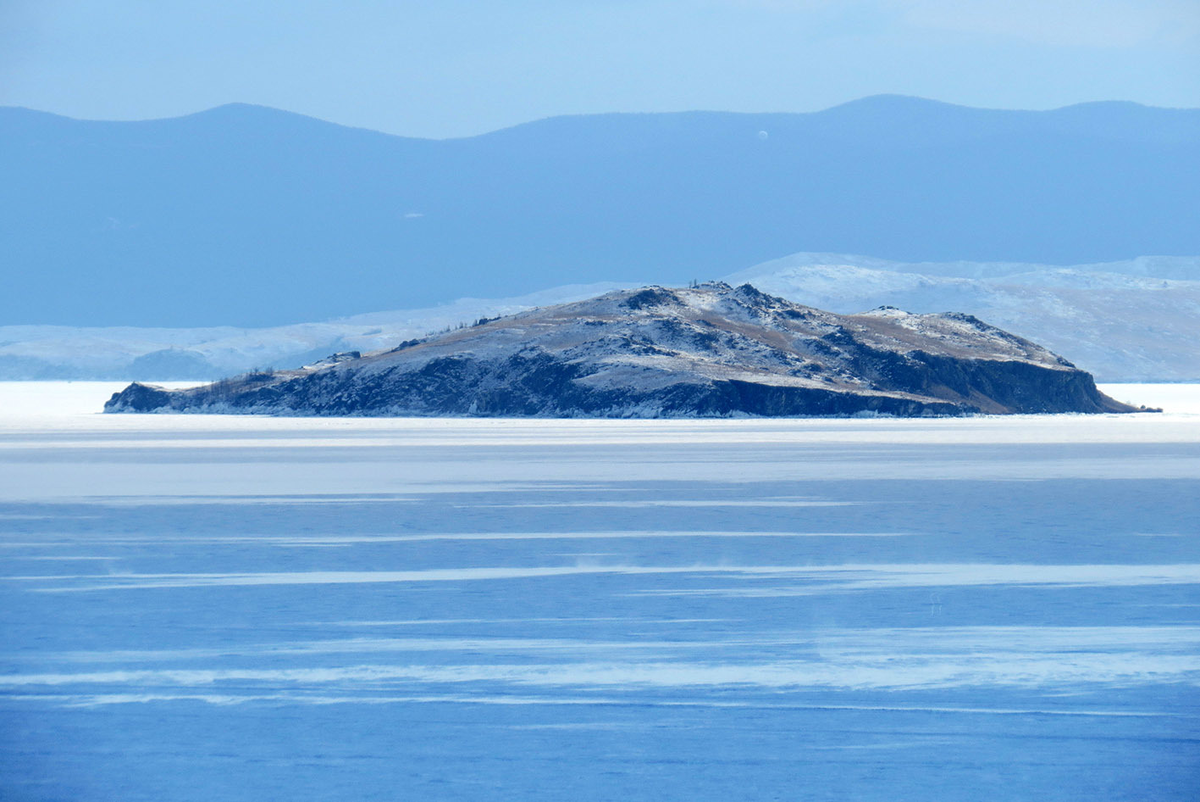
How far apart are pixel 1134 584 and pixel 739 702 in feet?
25.2

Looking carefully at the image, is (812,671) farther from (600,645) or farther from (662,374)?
(662,374)

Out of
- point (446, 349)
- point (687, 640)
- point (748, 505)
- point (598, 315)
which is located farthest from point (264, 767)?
point (598, 315)

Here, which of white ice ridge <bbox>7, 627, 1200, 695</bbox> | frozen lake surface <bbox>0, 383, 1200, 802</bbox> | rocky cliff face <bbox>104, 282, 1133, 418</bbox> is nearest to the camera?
frozen lake surface <bbox>0, 383, 1200, 802</bbox>

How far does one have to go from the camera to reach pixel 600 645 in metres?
14.7

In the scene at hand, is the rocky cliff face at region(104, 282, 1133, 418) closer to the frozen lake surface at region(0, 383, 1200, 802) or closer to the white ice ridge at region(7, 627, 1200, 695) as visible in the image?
the frozen lake surface at region(0, 383, 1200, 802)

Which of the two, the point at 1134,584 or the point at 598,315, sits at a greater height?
the point at 598,315

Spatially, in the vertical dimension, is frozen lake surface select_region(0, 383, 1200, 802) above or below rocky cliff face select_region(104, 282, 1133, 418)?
below

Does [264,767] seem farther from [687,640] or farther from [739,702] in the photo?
[687,640]

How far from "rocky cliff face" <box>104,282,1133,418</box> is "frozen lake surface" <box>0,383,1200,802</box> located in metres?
66.9

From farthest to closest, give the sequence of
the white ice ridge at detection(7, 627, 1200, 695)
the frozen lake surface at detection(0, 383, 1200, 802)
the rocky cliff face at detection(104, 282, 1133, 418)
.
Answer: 1. the rocky cliff face at detection(104, 282, 1133, 418)
2. the white ice ridge at detection(7, 627, 1200, 695)
3. the frozen lake surface at detection(0, 383, 1200, 802)

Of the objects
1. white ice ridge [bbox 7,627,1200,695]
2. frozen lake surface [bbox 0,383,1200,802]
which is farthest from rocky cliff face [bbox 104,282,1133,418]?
white ice ridge [bbox 7,627,1200,695]

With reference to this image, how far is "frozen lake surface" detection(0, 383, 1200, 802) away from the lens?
10.7 m

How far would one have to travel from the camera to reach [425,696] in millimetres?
12602

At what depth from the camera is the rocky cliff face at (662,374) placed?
98750 mm
